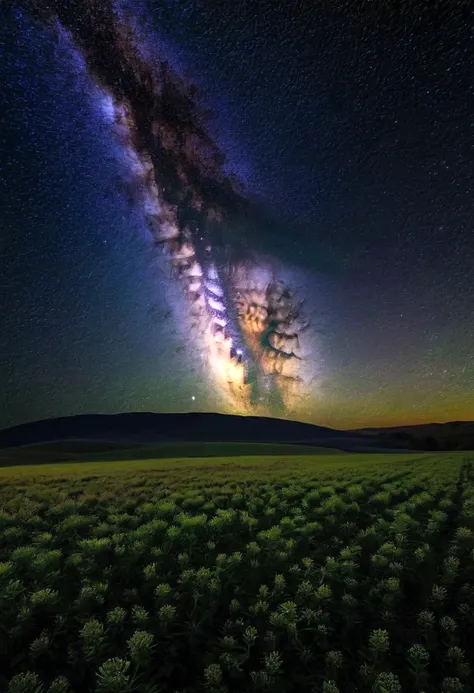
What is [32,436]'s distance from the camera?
4417 inches

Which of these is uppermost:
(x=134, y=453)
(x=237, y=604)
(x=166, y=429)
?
(x=166, y=429)

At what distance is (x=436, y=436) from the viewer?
6738cm

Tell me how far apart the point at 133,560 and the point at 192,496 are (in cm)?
668

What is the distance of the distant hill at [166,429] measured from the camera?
355 feet

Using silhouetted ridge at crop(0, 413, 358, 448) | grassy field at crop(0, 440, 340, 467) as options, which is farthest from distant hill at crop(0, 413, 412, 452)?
grassy field at crop(0, 440, 340, 467)

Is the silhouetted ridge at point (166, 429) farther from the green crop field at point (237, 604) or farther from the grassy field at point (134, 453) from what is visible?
the green crop field at point (237, 604)

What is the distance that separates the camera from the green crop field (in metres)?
5.10

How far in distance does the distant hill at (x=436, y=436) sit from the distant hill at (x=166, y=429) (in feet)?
92.7

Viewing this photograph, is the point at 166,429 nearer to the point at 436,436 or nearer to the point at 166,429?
the point at 166,429

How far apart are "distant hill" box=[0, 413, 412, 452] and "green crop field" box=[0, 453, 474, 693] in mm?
94989

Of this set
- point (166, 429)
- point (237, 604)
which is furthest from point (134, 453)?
point (166, 429)

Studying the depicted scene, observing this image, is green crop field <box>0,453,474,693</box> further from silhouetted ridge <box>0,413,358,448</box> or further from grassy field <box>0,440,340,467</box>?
silhouetted ridge <box>0,413,358,448</box>

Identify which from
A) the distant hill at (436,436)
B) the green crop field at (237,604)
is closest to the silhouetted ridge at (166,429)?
the distant hill at (436,436)

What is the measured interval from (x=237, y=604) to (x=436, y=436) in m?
71.1
